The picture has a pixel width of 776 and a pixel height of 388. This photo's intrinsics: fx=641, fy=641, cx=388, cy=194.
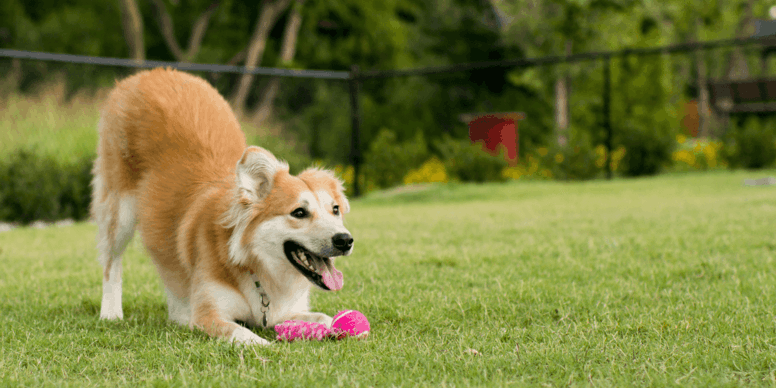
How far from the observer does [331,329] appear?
3.03 meters

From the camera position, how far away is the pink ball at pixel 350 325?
9.80 feet

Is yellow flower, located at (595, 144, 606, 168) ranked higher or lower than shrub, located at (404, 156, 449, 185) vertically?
higher

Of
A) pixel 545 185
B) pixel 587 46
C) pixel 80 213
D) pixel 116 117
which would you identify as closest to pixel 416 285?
pixel 116 117

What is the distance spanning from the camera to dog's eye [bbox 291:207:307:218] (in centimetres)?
307

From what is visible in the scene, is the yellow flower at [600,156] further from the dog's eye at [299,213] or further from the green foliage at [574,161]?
the dog's eye at [299,213]

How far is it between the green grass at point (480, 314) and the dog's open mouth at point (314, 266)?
30 cm

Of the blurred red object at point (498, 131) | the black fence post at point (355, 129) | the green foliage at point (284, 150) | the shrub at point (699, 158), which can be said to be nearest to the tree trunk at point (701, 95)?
the shrub at point (699, 158)

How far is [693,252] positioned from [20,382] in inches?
179

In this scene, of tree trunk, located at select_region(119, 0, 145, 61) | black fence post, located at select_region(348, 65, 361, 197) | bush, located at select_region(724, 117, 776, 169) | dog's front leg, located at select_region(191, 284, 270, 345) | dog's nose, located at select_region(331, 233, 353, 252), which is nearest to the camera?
dog's nose, located at select_region(331, 233, 353, 252)

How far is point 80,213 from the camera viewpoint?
9203 mm

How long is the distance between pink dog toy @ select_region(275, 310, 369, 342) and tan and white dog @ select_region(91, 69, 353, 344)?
153mm

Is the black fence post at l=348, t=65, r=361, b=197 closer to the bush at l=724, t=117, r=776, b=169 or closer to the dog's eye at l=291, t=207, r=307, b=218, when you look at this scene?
the bush at l=724, t=117, r=776, b=169

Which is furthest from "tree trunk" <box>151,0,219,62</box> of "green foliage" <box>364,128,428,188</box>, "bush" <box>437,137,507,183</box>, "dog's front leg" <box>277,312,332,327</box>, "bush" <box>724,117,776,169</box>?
"dog's front leg" <box>277,312,332,327</box>

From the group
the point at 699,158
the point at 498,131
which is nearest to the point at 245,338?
the point at 699,158
